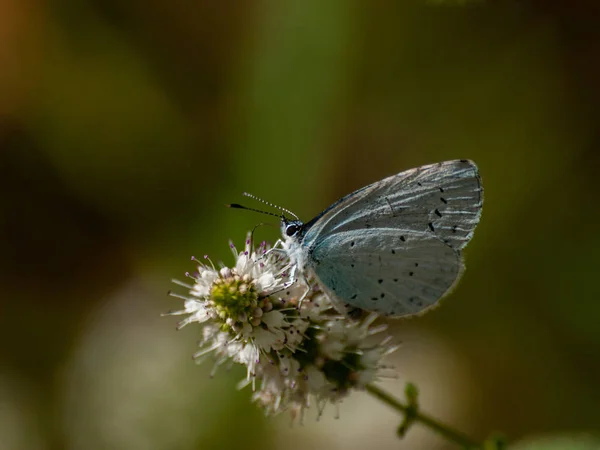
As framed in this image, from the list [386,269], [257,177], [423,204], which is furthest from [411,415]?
[257,177]

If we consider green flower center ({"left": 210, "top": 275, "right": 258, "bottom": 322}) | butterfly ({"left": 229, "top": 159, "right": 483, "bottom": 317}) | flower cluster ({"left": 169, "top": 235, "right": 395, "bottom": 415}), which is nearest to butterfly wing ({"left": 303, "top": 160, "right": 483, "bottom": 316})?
butterfly ({"left": 229, "top": 159, "right": 483, "bottom": 317})

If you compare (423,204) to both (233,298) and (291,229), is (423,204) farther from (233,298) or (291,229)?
(233,298)

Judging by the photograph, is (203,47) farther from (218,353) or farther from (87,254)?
(218,353)

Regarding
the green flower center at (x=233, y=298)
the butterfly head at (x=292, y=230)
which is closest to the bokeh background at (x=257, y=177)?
the butterfly head at (x=292, y=230)

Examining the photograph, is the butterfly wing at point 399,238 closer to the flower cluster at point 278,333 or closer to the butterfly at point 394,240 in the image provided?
the butterfly at point 394,240

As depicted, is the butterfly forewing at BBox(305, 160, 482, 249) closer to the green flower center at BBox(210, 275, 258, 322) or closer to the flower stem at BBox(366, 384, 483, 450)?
the green flower center at BBox(210, 275, 258, 322)

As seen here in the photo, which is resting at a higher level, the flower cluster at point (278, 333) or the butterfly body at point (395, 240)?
the butterfly body at point (395, 240)
